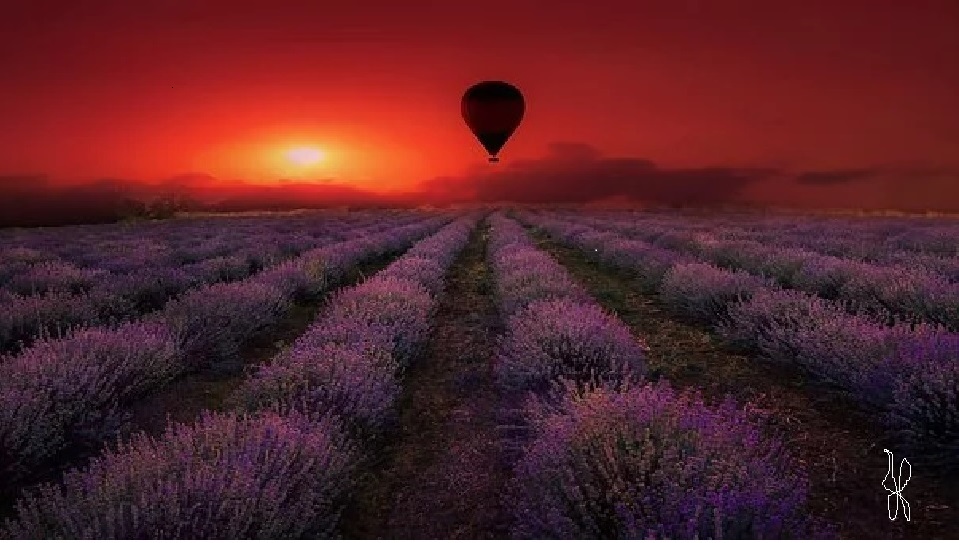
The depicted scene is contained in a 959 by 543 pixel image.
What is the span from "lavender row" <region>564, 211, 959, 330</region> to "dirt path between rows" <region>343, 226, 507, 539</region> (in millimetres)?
3146

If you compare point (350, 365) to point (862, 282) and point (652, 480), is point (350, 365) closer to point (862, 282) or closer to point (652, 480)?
point (652, 480)

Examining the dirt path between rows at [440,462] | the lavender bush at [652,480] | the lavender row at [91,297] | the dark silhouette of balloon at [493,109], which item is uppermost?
the dark silhouette of balloon at [493,109]

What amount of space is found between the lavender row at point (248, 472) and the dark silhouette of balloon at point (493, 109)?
525 inches

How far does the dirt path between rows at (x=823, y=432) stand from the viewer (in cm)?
315

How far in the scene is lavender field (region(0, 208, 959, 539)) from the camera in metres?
2.59

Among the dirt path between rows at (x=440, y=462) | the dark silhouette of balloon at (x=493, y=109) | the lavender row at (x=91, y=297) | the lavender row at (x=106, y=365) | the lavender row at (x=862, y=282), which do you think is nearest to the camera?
the dirt path between rows at (x=440, y=462)

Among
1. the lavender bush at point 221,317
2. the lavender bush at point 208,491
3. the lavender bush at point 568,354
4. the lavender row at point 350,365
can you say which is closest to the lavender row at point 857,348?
the lavender bush at point 568,354

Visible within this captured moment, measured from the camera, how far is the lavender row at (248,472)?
2.48 meters

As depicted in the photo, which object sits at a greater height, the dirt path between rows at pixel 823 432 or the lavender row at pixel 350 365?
the lavender row at pixel 350 365

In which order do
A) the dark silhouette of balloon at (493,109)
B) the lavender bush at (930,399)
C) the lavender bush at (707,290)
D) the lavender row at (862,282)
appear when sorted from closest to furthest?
the lavender bush at (930,399) → the lavender row at (862,282) → the lavender bush at (707,290) → the dark silhouette of balloon at (493,109)

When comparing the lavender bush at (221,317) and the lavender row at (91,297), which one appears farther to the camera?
the lavender row at (91,297)

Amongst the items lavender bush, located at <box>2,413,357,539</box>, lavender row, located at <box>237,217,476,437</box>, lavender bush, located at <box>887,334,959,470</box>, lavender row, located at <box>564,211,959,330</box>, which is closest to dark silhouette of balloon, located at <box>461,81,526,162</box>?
lavender row, located at <box>564,211,959,330</box>

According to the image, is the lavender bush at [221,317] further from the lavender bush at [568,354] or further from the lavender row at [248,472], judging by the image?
the lavender bush at [568,354]

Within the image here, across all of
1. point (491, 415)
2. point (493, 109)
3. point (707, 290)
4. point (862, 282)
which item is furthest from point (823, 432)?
point (493, 109)
